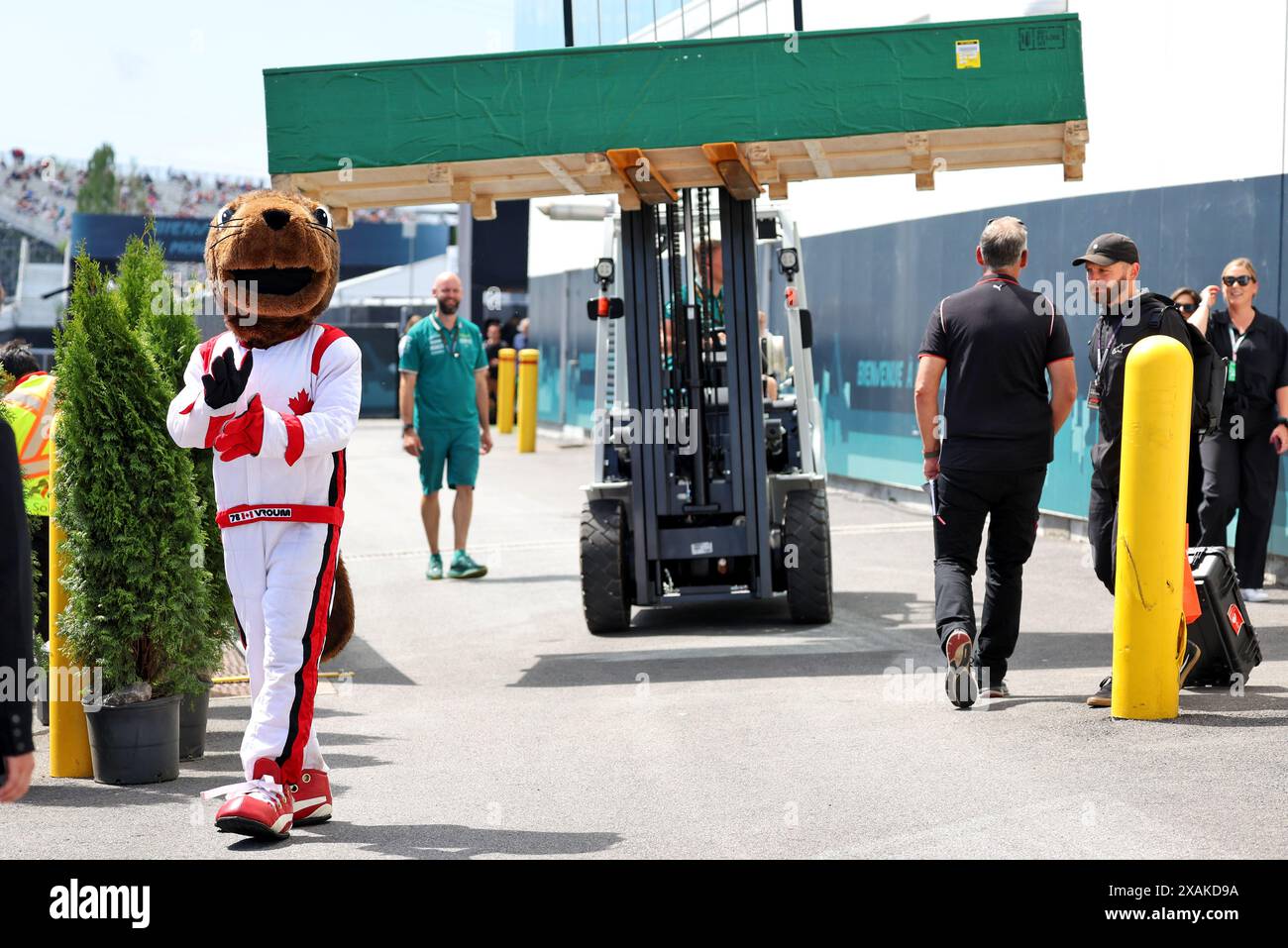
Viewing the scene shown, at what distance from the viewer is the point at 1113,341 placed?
741 cm

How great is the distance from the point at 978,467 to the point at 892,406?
9655 mm

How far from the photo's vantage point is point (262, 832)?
5.31m

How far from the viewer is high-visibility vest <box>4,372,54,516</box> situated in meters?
7.44

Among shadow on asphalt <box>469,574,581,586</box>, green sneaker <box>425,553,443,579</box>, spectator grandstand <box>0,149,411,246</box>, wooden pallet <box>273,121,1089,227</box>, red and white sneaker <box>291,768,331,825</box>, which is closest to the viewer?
red and white sneaker <box>291,768,331,825</box>

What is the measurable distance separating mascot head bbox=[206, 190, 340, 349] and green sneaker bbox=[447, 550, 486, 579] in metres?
6.78

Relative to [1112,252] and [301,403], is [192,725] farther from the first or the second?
[1112,252]

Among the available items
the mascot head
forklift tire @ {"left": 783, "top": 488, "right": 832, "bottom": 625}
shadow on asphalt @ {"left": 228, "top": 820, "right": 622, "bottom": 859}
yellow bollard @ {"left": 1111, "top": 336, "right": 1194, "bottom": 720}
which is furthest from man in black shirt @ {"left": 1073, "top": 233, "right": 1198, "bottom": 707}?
the mascot head

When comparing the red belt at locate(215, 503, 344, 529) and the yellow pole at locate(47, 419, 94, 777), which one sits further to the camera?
the yellow pole at locate(47, 419, 94, 777)

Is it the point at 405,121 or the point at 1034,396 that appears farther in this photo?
the point at 405,121

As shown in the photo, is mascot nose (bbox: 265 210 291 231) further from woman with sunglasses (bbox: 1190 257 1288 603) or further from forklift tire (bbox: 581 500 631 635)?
woman with sunglasses (bbox: 1190 257 1288 603)

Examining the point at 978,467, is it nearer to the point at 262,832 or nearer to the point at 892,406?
the point at 262,832
